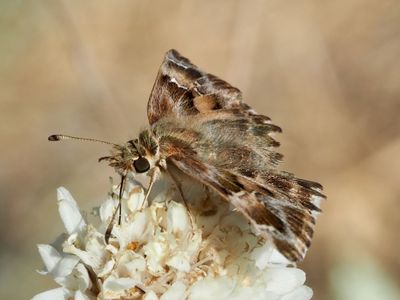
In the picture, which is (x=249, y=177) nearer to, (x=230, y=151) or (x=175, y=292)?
(x=230, y=151)

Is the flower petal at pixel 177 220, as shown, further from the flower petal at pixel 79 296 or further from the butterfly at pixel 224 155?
the flower petal at pixel 79 296

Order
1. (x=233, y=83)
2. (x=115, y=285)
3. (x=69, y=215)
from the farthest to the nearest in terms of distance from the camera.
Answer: (x=233, y=83)
(x=69, y=215)
(x=115, y=285)

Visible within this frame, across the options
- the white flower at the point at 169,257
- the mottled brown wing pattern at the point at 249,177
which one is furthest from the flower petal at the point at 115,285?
the mottled brown wing pattern at the point at 249,177

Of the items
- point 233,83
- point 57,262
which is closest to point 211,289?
point 57,262

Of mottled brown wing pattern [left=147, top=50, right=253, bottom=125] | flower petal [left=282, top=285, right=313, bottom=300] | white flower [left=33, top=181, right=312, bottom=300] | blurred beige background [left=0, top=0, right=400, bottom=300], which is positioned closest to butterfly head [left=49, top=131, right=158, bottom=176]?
white flower [left=33, top=181, right=312, bottom=300]

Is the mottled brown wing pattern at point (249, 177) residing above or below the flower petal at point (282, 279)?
above

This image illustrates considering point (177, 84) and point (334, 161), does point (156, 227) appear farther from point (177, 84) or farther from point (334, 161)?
point (334, 161)

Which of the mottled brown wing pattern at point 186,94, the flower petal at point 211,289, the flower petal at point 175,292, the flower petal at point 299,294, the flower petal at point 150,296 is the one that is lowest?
the flower petal at point 150,296
